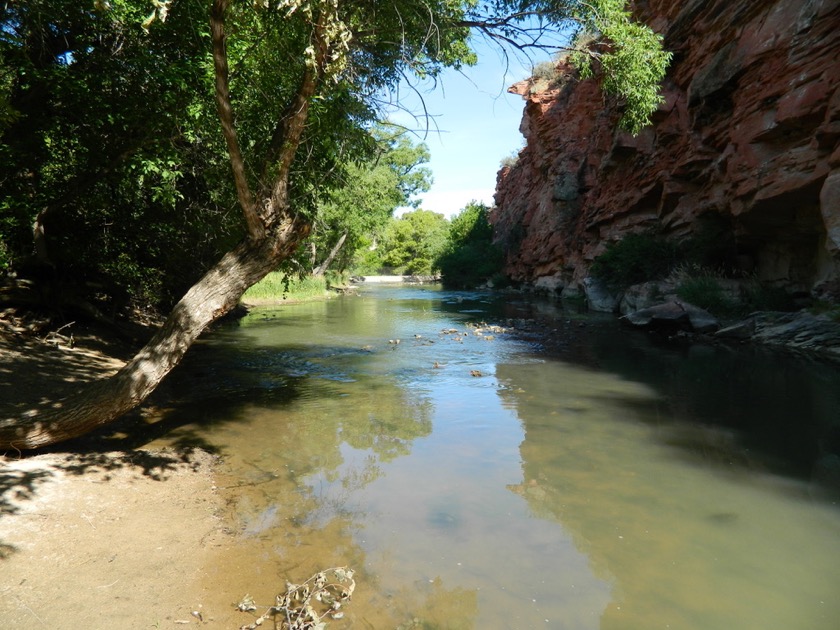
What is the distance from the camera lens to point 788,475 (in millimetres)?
6188

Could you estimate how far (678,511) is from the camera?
5.30 m

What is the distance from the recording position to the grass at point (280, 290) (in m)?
32.5

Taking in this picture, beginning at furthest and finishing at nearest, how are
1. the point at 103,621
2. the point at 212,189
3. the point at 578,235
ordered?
the point at 578,235 < the point at 212,189 < the point at 103,621

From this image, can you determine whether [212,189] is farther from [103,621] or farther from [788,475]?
[788,475]

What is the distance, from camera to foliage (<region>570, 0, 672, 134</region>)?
316 inches

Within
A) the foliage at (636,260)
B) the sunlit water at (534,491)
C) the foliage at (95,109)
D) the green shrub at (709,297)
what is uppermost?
the foliage at (95,109)

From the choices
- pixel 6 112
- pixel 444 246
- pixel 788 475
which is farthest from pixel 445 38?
pixel 444 246

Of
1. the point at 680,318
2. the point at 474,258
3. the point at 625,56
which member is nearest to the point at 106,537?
the point at 625,56

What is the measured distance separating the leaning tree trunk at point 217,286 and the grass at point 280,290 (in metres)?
23.5

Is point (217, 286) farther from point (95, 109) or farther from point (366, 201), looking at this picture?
point (366, 201)

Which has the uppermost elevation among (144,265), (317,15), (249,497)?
(317,15)

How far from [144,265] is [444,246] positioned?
6038cm

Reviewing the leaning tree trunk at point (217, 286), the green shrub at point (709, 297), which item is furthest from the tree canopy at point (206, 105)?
the green shrub at point (709, 297)

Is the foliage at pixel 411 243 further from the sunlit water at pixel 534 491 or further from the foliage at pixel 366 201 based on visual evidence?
the sunlit water at pixel 534 491
